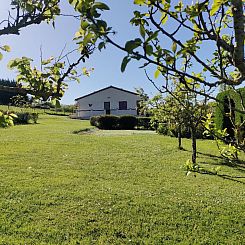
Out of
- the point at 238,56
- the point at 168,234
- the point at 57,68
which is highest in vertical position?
the point at 57,68

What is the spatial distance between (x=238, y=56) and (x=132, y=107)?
163 feet

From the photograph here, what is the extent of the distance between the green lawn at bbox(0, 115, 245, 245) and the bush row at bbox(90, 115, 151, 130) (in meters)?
20.0

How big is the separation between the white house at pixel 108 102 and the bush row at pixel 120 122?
19.0 meters

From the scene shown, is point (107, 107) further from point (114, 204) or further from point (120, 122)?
point (114, 204)

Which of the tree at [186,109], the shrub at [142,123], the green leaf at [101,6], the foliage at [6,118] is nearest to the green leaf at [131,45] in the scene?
the green leaf at [101,6]

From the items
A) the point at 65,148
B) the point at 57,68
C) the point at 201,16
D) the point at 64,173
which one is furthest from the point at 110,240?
the point at 65,148

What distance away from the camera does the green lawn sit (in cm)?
458

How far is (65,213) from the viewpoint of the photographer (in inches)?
210

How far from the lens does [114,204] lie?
5.80 m

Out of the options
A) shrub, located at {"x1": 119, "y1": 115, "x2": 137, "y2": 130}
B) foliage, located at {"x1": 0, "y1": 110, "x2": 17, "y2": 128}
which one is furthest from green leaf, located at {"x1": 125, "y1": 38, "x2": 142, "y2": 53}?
shrub, located at {"x1": 119, "y1": 115, "x2": 137, "y2": 130}

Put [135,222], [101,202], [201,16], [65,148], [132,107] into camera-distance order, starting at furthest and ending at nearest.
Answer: [132,107]
[65,148]
[101,202]
[135,222]
[201,16]

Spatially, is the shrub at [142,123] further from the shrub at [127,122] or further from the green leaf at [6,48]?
the green leaf at [6,48]

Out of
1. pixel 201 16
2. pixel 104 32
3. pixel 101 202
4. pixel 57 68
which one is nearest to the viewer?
pixel 104 32

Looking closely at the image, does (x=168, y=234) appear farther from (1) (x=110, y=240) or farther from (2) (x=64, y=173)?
(2) (x=64, y=173)
